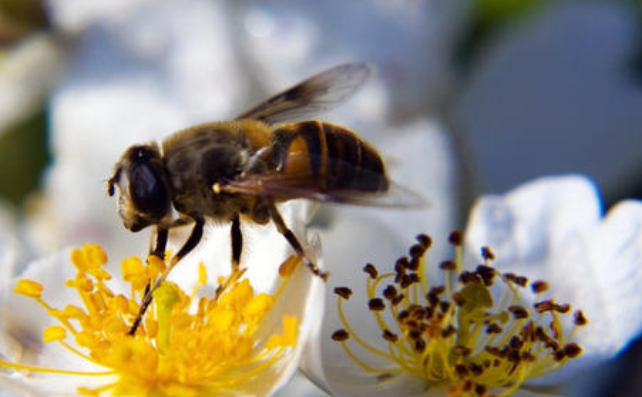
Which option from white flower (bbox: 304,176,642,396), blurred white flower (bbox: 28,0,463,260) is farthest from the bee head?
blurred white flower (bbox: 28,0,463,260)

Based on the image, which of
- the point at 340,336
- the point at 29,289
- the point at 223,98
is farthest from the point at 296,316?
the point at 223,98

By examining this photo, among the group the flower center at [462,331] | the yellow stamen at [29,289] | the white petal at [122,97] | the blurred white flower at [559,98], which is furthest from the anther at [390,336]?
the blurred white flower at [559,98]

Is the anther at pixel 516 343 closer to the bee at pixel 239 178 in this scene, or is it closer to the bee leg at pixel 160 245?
the bee at pixel 239 178

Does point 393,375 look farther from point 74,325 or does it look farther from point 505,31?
point 505,31

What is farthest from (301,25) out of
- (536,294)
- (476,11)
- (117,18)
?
(536,294)

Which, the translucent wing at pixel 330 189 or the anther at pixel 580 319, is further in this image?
the anther at pixel 580 319

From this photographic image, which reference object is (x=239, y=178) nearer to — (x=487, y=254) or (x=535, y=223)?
(x=487, y=254)
